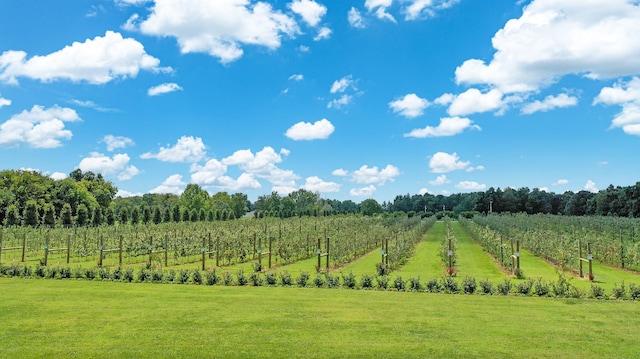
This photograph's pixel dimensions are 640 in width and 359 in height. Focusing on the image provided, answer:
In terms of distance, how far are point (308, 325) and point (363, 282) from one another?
5.15 metres

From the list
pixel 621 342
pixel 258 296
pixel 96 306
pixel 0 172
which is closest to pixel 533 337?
pixel 621 342

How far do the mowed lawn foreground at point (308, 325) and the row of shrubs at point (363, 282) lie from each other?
0.68 metres

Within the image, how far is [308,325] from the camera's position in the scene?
29.3ft

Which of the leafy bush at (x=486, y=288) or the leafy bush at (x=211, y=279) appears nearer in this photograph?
the leafy bush at (x=486, y=288)

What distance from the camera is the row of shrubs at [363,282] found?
1239 centimetres

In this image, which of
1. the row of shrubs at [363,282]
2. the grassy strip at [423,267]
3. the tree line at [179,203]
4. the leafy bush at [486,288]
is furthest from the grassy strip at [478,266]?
the tree line at [179,203]

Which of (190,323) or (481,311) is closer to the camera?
(190,323)

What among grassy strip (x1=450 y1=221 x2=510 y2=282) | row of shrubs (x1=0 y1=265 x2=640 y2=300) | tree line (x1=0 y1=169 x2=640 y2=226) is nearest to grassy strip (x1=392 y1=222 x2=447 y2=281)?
grassy strip (x1=450 y1=221 x2=510 y2=282)

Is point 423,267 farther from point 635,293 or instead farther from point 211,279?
point 211,279

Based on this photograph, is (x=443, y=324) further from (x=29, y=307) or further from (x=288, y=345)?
(x=29, y=307)

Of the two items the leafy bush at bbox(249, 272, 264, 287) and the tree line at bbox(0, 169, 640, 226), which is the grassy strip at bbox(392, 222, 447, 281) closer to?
the leafy bush at bbox(249, 272, 264, 287)

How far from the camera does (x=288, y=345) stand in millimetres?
7773

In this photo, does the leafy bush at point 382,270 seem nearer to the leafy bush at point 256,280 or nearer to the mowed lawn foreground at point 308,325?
the mowed lawn foreground at point 308,325

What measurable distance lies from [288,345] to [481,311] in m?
4.62
